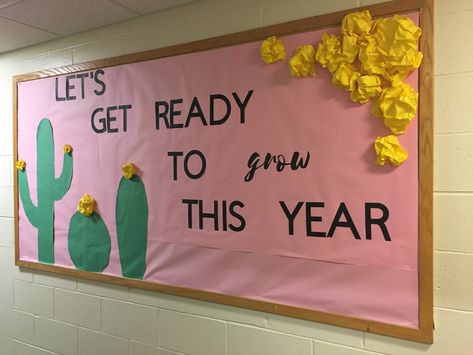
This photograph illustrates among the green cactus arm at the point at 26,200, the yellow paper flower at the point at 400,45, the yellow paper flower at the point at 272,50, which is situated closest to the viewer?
the yellow paper flower at the point at 400,45

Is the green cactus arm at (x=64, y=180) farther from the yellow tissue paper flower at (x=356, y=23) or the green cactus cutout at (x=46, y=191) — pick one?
the yellow tissue paper flower at (x=356, y=23)

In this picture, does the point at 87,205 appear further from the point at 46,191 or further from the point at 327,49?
the point at 327,49

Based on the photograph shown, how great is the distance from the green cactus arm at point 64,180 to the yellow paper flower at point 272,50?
3.93 feet

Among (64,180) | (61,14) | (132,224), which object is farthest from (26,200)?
(61,14)

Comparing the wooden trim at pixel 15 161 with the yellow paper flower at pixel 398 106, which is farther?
the wooden trim at pixel 15 161

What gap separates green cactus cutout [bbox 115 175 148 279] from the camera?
1.72m

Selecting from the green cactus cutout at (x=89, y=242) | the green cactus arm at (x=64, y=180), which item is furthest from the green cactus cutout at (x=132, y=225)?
the green cactus arm at (x=64, y=180)

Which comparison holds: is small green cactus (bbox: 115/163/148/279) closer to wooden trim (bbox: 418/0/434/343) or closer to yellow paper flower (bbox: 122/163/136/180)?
yellow paper flower (bbox: 122/163/136/180)

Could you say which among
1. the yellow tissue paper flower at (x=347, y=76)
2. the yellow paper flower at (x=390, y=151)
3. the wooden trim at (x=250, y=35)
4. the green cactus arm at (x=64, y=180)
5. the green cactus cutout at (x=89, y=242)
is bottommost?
the green cactus cutout at (x=89, y=242)

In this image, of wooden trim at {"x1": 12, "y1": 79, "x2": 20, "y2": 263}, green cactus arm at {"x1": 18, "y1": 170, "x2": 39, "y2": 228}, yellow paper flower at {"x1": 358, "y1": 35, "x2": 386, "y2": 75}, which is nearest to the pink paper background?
yellow paper flower at {"x1": 358, "y1": 35, "x2": 386, "y2": 75}

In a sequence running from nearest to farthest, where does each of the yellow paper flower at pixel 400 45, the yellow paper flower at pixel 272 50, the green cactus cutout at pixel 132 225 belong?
1. the yellow paper flower at pixel 400 45
2. the yellow paper flower at pixel 272 50
3. the green cactus cutout at pixel 132 225

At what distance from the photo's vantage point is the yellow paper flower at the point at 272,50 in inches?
54.1

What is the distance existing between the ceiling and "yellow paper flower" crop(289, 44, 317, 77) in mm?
608

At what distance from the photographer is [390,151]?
118cm
